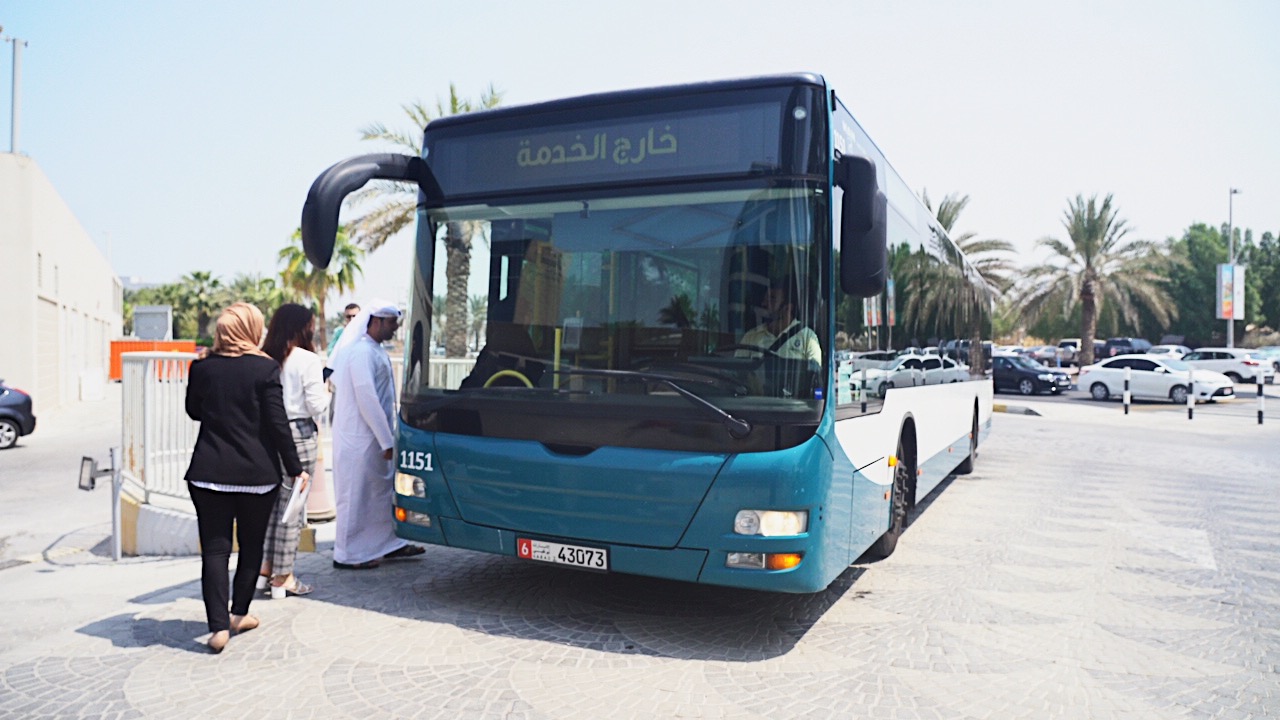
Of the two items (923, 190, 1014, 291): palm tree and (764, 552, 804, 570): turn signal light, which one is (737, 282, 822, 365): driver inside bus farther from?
(923, 190, 1014, 291): palm tree

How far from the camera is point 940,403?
8852 millimetres

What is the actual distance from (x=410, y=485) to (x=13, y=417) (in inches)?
545

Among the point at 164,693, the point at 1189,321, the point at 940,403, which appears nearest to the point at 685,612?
the point at 164,693

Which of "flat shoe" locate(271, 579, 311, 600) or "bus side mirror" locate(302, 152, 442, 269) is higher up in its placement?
"bus side mirror" locate(302, 152, 442, 269)

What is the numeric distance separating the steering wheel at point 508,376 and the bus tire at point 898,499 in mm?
2908

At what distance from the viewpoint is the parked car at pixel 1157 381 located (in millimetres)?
28234

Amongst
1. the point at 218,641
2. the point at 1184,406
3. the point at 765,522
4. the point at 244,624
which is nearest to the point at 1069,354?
the point at 1184,406

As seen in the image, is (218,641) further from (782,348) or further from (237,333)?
(782,348)

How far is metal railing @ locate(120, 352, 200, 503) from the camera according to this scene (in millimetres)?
7277

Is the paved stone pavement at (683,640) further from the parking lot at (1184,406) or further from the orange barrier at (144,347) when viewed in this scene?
the orange barrier at (144,347)

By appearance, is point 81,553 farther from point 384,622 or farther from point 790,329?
point 790,329

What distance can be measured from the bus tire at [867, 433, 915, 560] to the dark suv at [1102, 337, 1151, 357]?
52480mm

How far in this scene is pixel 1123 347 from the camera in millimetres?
55938

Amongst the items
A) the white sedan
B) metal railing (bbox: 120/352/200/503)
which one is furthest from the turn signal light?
metal railing (bbox: 120/352/200/503)
